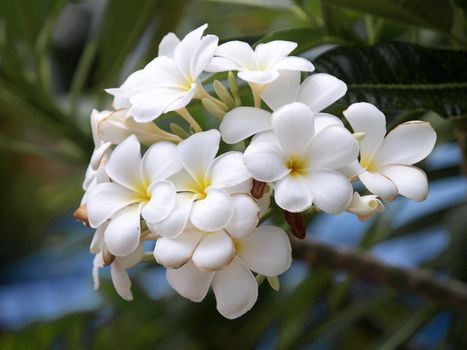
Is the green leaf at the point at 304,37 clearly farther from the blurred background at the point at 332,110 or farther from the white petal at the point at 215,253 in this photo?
the white petal at the point at 215,253

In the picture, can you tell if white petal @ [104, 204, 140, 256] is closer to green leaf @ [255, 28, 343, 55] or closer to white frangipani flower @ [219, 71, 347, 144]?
white frangipani flower @ [219, 71, 347, 144]

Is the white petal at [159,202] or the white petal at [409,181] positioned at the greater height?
the white petal at [409,181]

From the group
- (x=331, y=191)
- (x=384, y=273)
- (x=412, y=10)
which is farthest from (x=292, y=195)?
(x=384, y=273)

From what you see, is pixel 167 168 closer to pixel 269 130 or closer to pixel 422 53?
pixel 269 130

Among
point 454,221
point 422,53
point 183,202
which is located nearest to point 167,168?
point 183,202

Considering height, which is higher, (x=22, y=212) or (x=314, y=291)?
(x=314, y=291)

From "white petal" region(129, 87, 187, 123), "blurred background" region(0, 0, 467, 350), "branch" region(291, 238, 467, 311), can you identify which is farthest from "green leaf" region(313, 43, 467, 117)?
"branch" region(291, 238, 467, 311)

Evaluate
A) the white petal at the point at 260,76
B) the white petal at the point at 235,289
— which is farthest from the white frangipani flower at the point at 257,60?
the white petal at the point at 235,289
